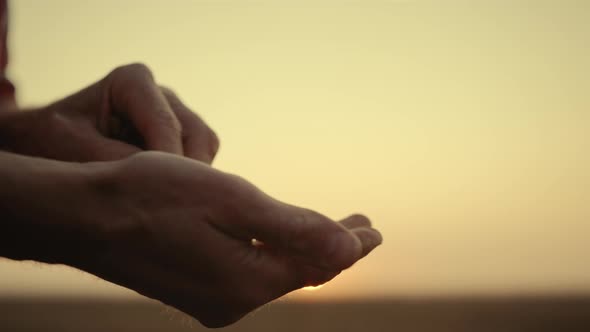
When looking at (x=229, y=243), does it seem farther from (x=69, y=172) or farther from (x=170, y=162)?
(x=69, y=172)

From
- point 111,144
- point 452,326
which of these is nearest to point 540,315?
point 452,326

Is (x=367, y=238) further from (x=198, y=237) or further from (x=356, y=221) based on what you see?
(x=198, y=237)

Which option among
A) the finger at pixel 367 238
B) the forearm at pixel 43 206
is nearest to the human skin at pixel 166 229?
the forearm at pixel 43 206

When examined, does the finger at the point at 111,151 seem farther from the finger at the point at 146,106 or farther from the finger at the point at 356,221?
the finger at the point at 356,221

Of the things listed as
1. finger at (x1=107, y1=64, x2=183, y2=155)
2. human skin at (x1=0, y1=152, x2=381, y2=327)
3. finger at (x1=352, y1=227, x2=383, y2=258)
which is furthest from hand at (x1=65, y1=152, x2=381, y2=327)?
finger at (x1=107, y1=64, x2=183, y2=155)

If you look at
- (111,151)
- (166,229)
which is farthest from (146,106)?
(166,229)

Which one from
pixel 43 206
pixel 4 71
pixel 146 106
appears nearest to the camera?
pixel 43 206
